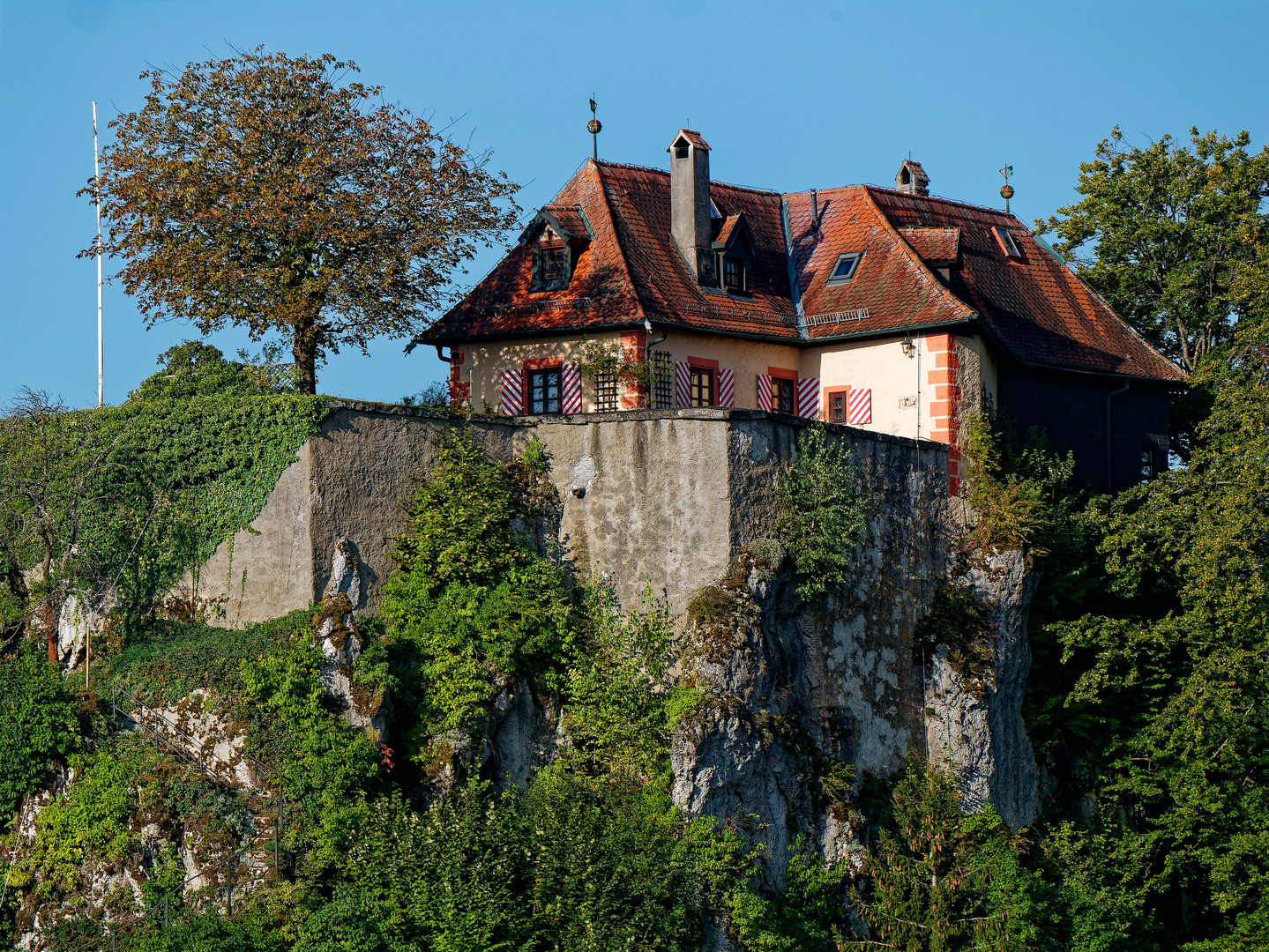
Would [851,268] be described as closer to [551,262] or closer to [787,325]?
[787,325]

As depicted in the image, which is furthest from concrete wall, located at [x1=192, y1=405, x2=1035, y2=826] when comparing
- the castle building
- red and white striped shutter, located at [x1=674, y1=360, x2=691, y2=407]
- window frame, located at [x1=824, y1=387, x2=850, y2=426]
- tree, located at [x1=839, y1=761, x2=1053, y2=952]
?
red and white striped shutter, located at [x1=674, y1=360, x2=691, y2=407]

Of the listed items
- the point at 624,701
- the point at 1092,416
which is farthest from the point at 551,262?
the point at 1092,416

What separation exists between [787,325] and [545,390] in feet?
17.6

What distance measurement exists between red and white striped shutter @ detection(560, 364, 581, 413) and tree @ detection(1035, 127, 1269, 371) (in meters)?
16.0

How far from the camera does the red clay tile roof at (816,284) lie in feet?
110

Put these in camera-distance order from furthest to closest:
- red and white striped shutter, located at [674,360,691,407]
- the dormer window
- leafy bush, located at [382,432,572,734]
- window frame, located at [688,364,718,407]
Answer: the dormer window < window frame, located at [688,364,718,407] < red and white striped shutter, located at [674,360,691,407] < leafy bush, located at [382,432,572,734]

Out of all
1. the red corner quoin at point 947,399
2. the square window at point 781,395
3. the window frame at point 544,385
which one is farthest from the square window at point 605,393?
the red corner quoin at point 947,399

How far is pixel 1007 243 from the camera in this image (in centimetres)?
3956

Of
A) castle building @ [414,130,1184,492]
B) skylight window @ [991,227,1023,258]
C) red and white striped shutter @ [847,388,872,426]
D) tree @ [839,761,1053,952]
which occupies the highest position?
skylight window @ [991,227,1023,258]

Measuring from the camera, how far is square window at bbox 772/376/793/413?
34.8 meters

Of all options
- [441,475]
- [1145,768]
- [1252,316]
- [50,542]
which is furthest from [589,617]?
[1252,316]

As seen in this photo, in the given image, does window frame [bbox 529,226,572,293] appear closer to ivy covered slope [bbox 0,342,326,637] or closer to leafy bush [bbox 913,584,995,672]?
ivy covered slope [bbox 0,342,326,637]

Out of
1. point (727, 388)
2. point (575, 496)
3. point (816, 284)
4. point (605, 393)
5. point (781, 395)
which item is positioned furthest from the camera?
point (816, 284)

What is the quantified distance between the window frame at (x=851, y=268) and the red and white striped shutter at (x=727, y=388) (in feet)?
11.5
